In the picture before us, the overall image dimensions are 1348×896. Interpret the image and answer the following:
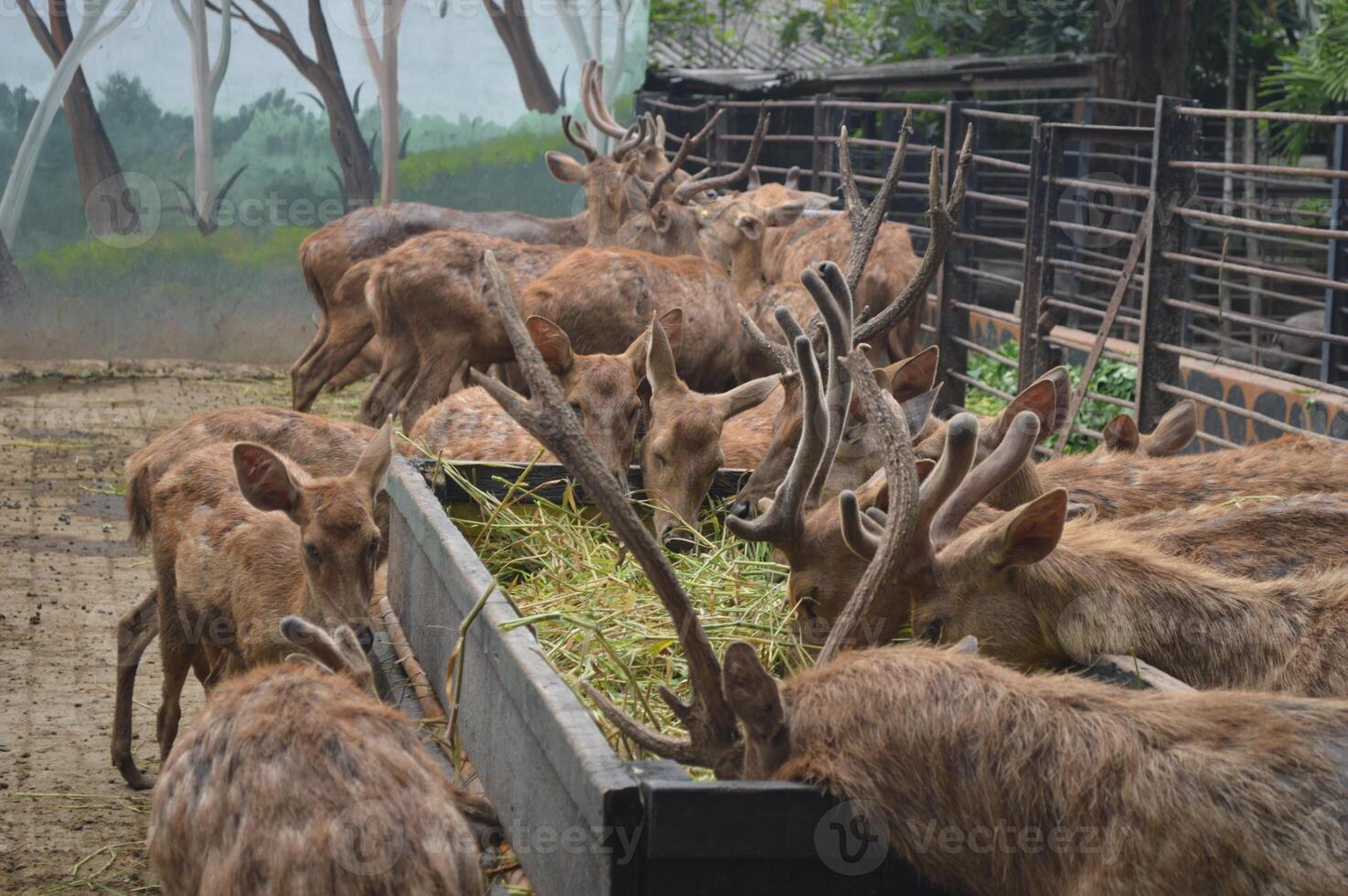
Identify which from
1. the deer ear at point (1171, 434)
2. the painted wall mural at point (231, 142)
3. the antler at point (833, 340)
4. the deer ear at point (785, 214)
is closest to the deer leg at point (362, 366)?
the deer ear at point (785, 214)

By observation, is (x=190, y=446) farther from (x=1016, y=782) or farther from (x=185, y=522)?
(x=1016, y=782)

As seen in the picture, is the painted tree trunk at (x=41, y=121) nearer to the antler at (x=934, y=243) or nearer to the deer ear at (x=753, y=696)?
the antler at (x=934, y=243)

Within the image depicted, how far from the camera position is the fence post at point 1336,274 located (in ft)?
24.5

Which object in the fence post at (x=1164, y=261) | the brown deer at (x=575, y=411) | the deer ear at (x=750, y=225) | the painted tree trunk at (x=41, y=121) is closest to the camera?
the brown deer at (x=575, y=411)

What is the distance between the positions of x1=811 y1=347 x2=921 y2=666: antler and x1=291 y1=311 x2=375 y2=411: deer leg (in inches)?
283

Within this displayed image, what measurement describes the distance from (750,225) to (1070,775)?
8350 mm

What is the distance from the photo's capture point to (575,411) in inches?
239

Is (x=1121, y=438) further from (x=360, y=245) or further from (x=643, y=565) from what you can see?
(x=360, y=245)

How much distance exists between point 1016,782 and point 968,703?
149mm

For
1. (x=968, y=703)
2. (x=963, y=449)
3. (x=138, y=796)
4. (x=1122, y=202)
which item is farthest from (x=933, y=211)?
(x=1122, y=202)

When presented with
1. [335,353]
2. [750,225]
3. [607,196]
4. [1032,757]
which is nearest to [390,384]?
[335,353]

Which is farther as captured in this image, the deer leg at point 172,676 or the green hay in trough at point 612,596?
the deer leg at point 172,676

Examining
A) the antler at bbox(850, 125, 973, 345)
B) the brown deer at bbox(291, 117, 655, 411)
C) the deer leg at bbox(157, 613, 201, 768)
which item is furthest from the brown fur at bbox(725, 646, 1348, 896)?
the brown deer at bbox(291, 117, 655, 411)

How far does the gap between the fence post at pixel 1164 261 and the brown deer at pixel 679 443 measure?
119 inches
